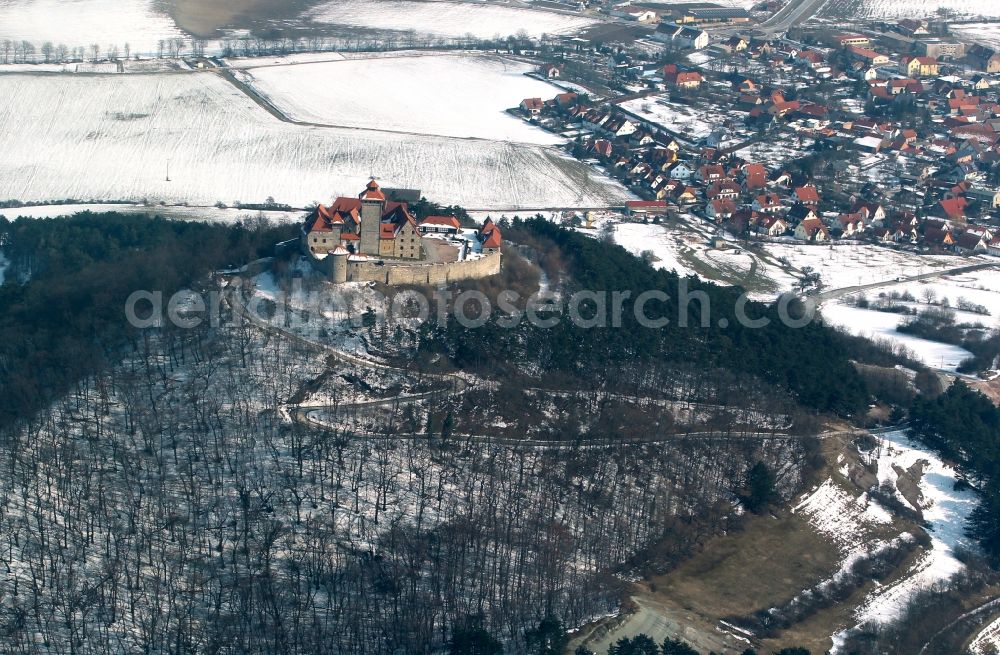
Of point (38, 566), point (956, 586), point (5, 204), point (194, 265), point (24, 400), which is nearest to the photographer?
point (38, 566)

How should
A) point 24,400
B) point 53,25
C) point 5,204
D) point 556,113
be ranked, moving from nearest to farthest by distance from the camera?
point 24,400, point 5,204, point 556,113, point 53,25

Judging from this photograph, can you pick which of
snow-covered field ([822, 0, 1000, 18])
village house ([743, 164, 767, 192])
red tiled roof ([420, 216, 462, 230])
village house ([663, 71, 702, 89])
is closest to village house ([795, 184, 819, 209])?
village house ([743, 164, 767, 192])

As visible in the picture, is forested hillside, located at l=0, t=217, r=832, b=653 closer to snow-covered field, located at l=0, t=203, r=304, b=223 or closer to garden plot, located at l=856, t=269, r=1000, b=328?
garden plot, located at l=856, t=269, r=1000, b=328

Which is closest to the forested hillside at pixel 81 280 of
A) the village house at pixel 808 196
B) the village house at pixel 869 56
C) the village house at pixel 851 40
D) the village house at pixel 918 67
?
the village house at pixel 808 196

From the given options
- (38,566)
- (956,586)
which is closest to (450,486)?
(38,566)

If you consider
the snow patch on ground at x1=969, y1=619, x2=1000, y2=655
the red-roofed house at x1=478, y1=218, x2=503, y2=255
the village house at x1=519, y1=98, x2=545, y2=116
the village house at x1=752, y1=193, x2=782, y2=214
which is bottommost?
the snow patch on ground at x1=969, y1=619, x2=1000, y2=655

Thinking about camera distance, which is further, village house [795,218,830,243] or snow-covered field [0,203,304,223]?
village house [795,218,830,243]

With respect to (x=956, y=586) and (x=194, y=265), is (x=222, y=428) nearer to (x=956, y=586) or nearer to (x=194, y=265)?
(x=194, y=265)
